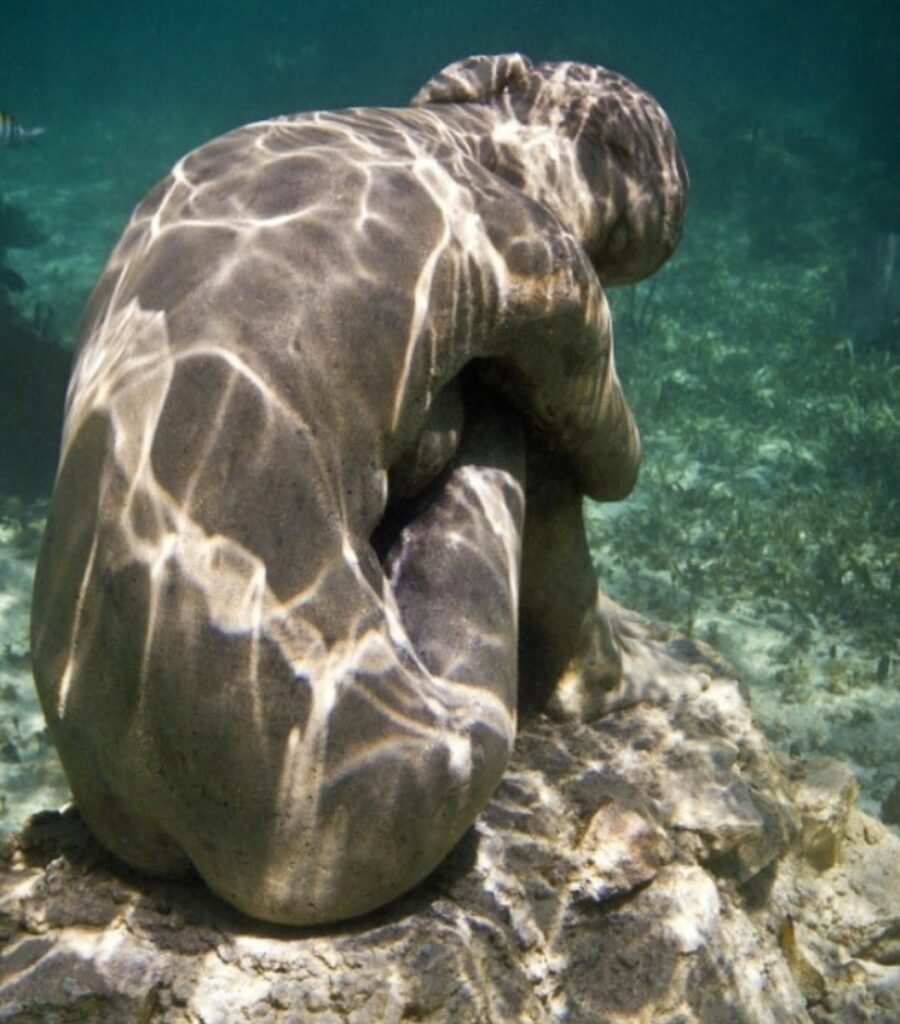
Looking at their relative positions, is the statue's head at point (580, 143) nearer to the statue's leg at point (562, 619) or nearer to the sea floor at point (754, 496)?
the statue's leg at point (562, 619)

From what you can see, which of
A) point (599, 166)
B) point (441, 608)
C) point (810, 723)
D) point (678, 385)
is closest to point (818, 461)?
point (678, 385)

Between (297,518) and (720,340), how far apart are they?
17.5 m

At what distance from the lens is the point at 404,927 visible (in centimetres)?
258

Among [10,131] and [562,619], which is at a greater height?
[10,131]

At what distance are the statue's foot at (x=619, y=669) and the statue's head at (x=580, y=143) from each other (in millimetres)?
1723

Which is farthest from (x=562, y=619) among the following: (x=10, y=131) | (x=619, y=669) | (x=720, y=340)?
(x=720, y=340)

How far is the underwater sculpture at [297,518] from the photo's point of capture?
7.50ft

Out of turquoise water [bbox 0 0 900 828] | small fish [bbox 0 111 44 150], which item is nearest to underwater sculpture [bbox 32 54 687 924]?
turquoise water [bbox 0 0 900 828]

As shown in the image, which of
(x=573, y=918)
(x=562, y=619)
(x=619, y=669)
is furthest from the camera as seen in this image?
(x=619, y=669)

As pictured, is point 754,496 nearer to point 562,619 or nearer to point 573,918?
point 562,619

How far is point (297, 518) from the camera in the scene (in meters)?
2.33

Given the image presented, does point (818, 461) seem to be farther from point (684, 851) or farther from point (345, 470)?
point (345, 470)

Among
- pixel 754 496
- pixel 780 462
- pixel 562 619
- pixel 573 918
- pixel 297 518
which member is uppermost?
pixel 297 518

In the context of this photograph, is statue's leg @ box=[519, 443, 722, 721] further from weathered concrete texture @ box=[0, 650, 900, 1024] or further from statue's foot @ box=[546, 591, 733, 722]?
weathered concrete texture @ box=[0, 650, 900, 1024]
